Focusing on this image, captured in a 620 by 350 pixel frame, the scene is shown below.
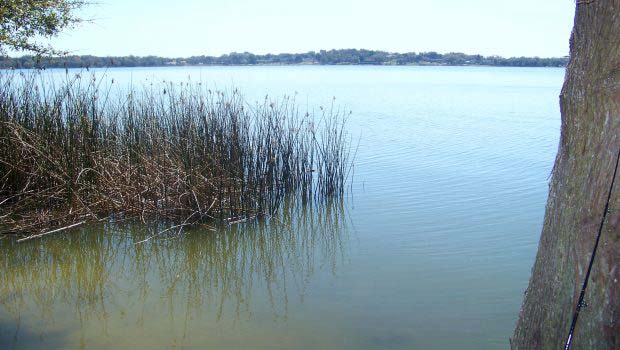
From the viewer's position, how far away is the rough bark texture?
192cm

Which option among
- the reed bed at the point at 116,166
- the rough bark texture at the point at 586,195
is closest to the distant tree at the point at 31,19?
the reed bed at the point at 116,166

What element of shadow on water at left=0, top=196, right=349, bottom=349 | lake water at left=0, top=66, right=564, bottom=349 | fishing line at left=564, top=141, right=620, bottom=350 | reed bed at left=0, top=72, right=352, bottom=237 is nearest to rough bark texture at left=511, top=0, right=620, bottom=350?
fishing line at left=564, top=141, right=620, bottom=350

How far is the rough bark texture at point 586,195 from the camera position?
192 centimetres

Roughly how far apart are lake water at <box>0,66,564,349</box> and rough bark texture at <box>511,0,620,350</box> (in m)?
1.58

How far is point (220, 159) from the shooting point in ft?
19.7

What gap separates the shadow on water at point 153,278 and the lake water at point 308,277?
13mm

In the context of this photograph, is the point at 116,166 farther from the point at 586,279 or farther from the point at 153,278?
the point at 586,279

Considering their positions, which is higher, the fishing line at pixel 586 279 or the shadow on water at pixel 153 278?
the fishing line at pixel 586 279

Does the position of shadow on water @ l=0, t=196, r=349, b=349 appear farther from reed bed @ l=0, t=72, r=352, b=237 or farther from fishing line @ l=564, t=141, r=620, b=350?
fishing line @ l=564, t=141, r=620, b=350

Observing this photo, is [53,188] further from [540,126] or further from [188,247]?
[540,126]

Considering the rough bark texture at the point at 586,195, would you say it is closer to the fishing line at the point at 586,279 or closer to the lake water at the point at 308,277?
the fishing line at the point at 586,279

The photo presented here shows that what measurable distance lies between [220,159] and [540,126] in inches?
393

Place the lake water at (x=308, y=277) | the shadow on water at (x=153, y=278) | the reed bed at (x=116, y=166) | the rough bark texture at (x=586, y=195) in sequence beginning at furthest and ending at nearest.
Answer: the reed bed at (x=116, y=166), the shadow on water at (x=153, y=278), the lake water at (x=308, y=277), the rough bark texture at (x=586, y=195)

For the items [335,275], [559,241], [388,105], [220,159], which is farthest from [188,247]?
[388,105]
